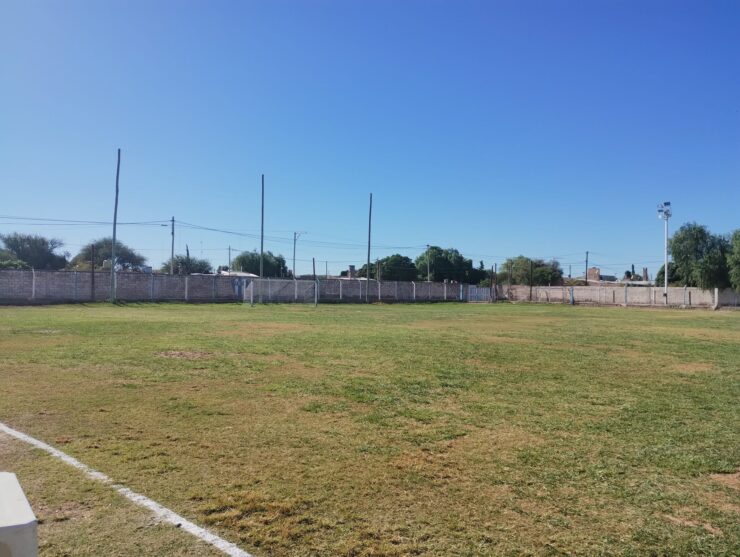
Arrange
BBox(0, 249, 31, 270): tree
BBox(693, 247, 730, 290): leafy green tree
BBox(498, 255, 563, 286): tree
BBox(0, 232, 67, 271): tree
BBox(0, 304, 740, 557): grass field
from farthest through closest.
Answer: BBox(498, 255, 563, 286): tree → BBox(0, 232, 67, 271): tree → BBox(0, 249, 31, 270): tree → BBox(693, 247, 730, 290): leafy green tree → BBox(0, 304, 740, 557): grass field

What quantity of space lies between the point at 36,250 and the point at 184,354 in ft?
266

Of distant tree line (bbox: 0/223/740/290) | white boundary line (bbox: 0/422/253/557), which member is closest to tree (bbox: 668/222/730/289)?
distant tree line (bbox: 0/223/740/290)

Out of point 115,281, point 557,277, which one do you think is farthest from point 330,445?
point 557,277

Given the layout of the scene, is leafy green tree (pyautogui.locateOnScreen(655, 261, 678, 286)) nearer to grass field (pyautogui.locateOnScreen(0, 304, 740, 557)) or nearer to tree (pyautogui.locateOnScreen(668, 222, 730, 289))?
tree (pyautogui.locateOnScreen(668, 222, 730, 289))

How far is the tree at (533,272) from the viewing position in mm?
97812

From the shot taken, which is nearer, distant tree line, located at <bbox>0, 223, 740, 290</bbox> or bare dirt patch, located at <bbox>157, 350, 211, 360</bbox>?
bare dirt patch, located at <bbox>157, 350, 211, 360</bbox>

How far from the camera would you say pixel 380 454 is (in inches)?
195

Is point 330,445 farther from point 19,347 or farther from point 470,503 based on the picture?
point 19,347

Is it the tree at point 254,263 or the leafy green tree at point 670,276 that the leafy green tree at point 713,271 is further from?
the tree at point 254,263

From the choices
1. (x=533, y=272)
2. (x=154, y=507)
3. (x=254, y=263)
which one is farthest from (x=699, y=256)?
(x=254, y=263)

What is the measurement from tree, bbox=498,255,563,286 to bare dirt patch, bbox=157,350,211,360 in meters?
88.2

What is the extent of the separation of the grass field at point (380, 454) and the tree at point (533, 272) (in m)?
89.7

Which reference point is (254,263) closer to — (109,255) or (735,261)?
(109,255)

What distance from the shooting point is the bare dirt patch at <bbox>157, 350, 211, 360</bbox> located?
10977 mm
